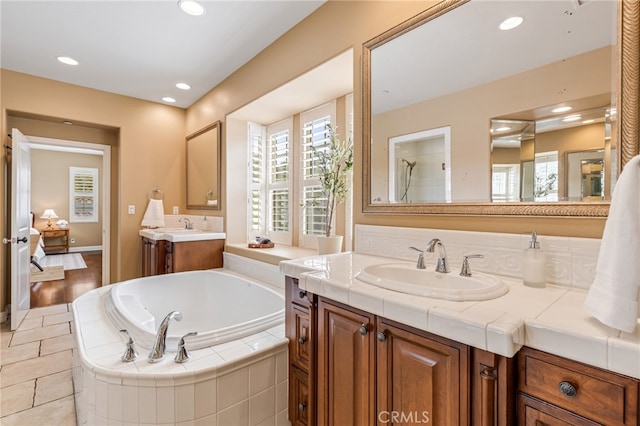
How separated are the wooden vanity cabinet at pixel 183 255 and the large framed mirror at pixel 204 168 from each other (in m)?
0.48

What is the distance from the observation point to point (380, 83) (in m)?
1.72

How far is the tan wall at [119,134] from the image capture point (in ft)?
10.5

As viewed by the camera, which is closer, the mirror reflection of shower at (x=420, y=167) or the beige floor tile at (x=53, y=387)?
the mirror reflection of shower at (x=420, y=167)

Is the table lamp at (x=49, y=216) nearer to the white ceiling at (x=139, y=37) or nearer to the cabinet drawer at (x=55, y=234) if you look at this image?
the cabinet drawer at (x=55, y=234)

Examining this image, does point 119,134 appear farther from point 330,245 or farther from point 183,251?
point 330,245

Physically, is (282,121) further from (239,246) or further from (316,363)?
(316,363)

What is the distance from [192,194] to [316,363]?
3.34 m

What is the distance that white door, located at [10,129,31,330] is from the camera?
2.87 meters

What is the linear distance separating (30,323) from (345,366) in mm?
3761

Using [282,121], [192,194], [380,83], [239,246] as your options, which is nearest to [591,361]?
[380,83]

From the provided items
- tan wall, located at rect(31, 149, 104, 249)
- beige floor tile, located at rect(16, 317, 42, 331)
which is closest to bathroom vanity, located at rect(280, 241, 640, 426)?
beige floor tile, located at rect(16, 317, 42, 331)

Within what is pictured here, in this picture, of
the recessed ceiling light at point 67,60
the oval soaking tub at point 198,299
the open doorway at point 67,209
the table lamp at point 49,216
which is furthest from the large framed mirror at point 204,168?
the table lamp at point 49,216

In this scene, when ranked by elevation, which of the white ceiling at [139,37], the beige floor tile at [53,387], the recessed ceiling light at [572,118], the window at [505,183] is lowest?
the beige floor tile at [53,387]

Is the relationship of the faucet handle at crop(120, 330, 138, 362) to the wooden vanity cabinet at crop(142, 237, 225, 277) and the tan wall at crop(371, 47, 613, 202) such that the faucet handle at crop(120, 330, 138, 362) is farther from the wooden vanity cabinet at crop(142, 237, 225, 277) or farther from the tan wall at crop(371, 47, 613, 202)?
the wooden vanity cabinet at crop(142, 237, 225, 277)
